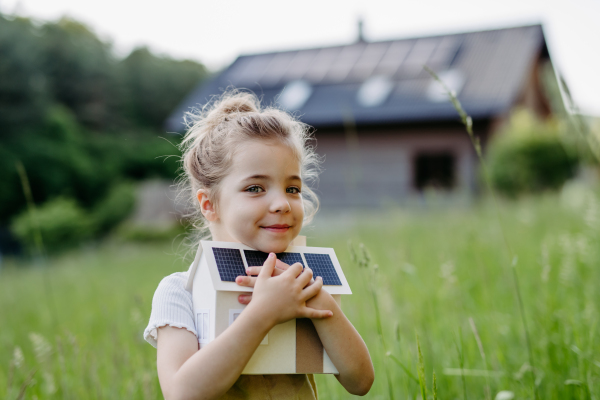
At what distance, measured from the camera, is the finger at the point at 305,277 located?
1.15 meters

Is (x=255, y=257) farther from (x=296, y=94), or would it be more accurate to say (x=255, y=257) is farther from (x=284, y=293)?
(x=296, y=94)

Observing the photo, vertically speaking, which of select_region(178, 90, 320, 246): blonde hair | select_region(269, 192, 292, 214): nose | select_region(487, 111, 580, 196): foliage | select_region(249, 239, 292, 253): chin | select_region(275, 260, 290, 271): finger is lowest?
select_region(275, 260, 290, 271): finger

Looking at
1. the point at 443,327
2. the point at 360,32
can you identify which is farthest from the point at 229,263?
the point at 360,32

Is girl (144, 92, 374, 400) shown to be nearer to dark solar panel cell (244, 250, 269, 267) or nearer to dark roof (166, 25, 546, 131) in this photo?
dark solar panel cell (244, 250, 269, 267)

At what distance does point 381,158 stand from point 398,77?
3.15 meters

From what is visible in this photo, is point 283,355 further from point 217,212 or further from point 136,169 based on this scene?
point 136,169

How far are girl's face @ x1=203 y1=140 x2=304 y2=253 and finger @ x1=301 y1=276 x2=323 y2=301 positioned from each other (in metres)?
0.16

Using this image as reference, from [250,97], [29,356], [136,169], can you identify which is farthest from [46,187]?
[250,97]

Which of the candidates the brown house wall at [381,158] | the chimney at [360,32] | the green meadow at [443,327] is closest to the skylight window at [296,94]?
the brown house wall at [381,158]

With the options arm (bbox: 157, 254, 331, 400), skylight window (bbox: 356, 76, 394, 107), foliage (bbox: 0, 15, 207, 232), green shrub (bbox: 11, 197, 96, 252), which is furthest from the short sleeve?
green shrub (bbox: 11, 197, 96, 252)

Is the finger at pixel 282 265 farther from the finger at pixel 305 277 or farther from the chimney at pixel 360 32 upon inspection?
the chimney at pixel 360 32

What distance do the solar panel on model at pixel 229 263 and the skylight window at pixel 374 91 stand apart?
17.7 metres

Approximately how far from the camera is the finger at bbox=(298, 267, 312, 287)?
1147 mm

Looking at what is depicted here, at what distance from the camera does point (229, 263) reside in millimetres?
1189
